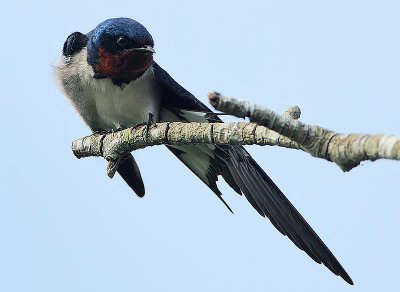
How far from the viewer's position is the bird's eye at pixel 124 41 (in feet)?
16.7

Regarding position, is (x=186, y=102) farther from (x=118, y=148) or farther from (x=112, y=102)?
(x=118, y=148)

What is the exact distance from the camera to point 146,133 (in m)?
3.93

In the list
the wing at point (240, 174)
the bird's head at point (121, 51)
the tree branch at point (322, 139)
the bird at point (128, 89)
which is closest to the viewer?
the tree branch at point (322, 139)

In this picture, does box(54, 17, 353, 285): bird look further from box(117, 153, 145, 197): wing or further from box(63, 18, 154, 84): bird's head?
box(117, 153, 145, 197): wing

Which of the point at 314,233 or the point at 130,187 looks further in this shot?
the point at 130,187

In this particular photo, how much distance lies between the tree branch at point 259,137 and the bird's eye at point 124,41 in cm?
88

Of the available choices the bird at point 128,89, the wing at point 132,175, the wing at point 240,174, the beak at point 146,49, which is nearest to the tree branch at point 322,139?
the wing at point 240,174

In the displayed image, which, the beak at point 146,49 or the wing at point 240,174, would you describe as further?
the beak at point 146,49

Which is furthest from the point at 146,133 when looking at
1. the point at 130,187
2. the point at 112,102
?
the point at 130,187

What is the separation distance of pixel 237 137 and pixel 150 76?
199 cm

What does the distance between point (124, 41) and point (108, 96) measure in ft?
1.15

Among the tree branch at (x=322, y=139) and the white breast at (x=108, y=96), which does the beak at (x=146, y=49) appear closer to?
the white breast at (x=108, y=96)

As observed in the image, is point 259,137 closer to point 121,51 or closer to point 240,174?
point 240,174

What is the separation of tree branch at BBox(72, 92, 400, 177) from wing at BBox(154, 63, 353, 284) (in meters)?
0.67
